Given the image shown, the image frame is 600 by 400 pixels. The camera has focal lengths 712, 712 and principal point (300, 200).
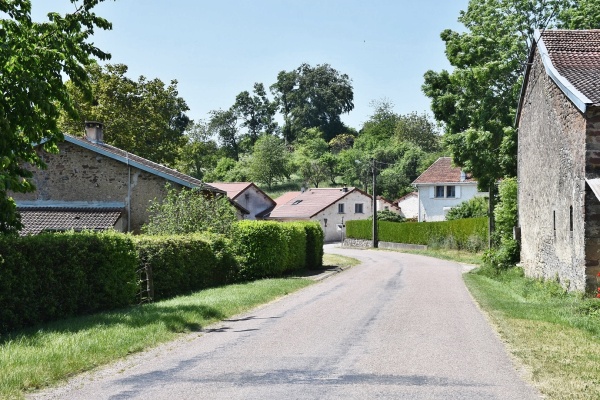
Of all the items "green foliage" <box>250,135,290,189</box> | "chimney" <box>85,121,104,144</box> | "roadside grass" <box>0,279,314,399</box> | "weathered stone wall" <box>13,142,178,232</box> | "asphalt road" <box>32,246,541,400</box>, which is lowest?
"asphalt road" <box>32,246,541,400</box>

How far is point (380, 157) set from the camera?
99.5m

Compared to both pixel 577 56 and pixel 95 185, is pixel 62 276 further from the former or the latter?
pixel 95 185

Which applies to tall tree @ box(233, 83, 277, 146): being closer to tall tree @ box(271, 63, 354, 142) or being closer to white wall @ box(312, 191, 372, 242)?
tall tree @ box(271, 63, 354, 142)

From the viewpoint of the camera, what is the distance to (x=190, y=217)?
1047 inches

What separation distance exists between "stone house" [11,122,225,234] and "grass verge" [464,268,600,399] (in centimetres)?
1409

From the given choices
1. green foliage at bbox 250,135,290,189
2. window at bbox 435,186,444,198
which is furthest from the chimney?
green foliage at bbox 250,135,290,189

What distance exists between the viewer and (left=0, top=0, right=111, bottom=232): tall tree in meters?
12.7

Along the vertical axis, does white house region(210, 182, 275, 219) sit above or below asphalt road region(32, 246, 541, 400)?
above

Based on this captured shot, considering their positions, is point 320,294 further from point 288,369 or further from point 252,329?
point 288,369

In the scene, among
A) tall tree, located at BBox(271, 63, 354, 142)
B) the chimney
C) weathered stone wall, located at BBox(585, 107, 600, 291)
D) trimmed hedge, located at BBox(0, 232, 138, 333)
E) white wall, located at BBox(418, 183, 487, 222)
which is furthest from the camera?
tall tree, located at BBox(271, 63, 354, 142)

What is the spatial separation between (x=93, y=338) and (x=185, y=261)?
955 centimetres

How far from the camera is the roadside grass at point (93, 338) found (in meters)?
8.48

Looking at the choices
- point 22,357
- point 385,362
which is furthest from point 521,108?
point 22,357

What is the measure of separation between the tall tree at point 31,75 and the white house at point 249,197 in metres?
50.8
